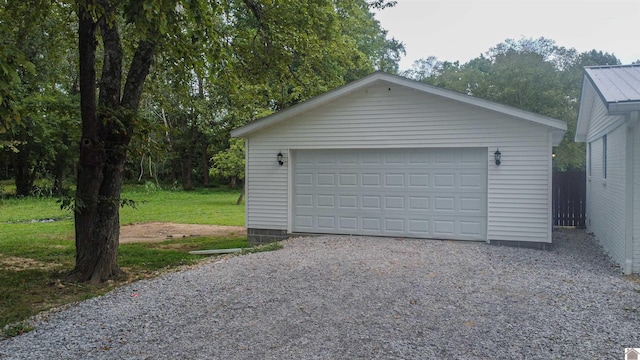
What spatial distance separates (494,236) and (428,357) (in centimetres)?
577

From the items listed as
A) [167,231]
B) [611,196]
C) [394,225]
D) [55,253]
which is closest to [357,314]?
[394,225]

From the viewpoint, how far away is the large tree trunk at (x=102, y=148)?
6785 millimetres

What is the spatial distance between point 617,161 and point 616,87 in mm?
1257

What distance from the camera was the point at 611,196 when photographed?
25.4ft

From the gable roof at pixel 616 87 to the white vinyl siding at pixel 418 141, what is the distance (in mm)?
1268

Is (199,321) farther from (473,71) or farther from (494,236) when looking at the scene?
(473,71)

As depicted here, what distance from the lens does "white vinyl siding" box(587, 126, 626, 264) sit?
6.79m

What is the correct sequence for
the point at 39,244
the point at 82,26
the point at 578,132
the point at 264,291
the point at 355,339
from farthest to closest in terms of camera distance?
the point at 578,132 < the point at 39,244 < the point at 82,26 < the point at 264,291 < the point at 355,339

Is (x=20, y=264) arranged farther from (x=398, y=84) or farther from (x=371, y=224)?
(x=398, y=84)

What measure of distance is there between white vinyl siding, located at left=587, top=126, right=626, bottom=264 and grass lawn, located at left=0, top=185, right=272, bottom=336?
286 inches

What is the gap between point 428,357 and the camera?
11.1 feet

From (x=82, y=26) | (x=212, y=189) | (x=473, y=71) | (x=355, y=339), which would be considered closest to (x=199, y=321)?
(x=355, y=339)

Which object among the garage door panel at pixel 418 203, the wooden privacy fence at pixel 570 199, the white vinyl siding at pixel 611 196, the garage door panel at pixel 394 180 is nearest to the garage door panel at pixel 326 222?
the garage door panel at pixel 394 180

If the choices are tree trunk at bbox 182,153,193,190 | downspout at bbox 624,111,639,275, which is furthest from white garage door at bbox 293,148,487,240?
tree trunk at bbox 182,153,193,190
